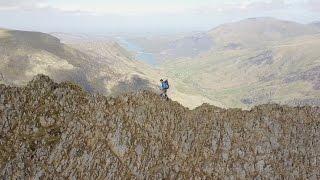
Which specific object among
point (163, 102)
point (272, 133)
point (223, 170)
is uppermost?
point (163, 102)

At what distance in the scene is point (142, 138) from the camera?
12262 cm

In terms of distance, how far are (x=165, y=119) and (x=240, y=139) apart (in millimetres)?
21561

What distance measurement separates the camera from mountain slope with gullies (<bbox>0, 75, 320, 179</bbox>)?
119 metres

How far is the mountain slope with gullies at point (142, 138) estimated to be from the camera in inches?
4673

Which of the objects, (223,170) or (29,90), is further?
(29,90)

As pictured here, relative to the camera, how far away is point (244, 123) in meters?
126

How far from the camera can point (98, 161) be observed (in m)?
120

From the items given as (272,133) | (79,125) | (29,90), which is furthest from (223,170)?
(29,90)

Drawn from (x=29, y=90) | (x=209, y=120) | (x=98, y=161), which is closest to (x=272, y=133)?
(x=209, y=120)

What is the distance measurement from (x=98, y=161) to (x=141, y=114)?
17471 mm

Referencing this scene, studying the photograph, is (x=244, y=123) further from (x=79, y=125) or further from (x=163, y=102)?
(x=79, y=125)

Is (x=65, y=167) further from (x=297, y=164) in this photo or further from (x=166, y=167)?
(x=297, y=164)

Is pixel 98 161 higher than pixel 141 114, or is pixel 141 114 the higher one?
pixel 141 114

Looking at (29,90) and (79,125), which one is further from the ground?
(29,90)
